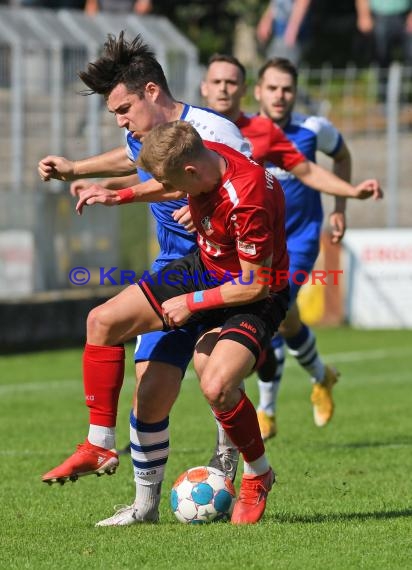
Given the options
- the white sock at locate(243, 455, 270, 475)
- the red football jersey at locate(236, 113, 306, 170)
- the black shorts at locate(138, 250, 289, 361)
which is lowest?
the white sock at locate(243, 455, 270, 475)

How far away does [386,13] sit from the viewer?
2152cm

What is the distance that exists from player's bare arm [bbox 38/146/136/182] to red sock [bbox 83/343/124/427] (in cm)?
100

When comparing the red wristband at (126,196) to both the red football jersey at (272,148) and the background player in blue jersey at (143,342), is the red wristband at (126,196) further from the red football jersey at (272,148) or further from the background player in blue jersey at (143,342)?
the red football jersey at (272,148)

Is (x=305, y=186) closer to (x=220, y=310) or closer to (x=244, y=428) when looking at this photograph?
(x=220, y=310)

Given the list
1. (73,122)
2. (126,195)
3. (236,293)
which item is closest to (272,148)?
(126,195)

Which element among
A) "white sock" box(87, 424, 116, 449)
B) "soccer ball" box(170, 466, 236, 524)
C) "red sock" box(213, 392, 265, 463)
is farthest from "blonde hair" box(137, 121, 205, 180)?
"soccer ball" box(170, 466, 236, 524)

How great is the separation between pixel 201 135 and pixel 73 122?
35.3ft

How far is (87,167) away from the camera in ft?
22.4

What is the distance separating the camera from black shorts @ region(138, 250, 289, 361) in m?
6.00

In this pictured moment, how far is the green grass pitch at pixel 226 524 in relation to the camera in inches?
215

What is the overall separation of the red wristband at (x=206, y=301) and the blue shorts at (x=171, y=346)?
424mm

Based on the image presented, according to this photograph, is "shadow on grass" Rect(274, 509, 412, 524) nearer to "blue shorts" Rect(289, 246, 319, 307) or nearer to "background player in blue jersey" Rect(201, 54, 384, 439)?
"background player in blue jersey" Rect(201, 54, 384, 439)

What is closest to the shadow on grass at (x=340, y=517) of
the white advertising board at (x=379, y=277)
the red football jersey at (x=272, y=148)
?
the red football jersey at (x=272, y=148)

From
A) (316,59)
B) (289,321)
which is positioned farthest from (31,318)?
(316,59)
